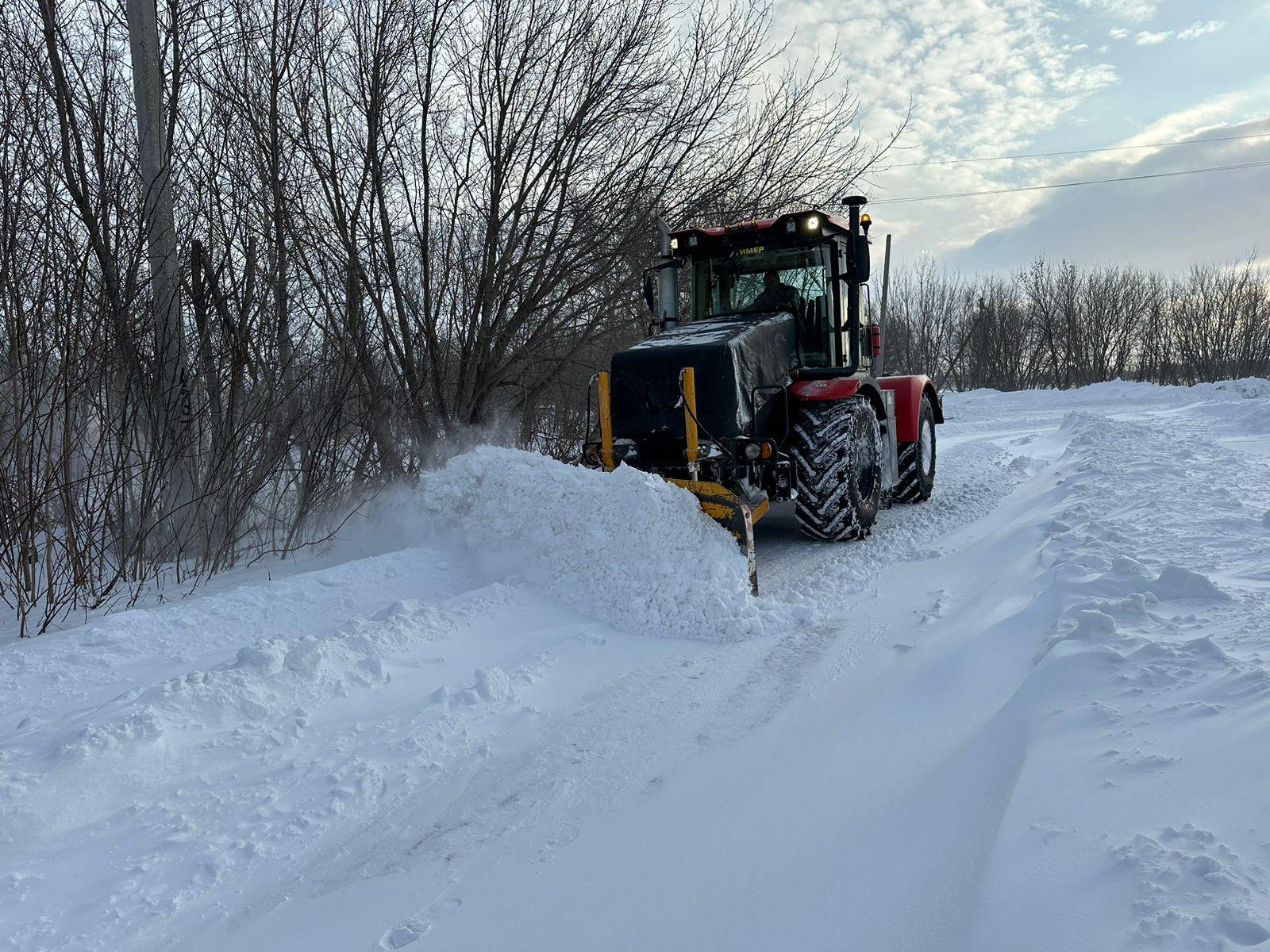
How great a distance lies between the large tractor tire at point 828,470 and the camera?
6.09 meters

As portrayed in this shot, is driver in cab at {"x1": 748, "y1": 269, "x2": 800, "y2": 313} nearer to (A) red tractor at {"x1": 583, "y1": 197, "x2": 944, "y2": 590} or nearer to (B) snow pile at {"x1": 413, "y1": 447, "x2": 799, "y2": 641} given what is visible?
(A) red tractor at {"x1": 583, "y1": 197, "x2": 944, "y2": 590}

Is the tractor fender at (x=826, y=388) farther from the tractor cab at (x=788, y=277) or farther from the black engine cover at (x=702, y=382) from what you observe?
the tractor cab at (x=788, y=277)

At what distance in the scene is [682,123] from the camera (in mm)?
8766

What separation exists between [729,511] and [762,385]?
4.07 ft

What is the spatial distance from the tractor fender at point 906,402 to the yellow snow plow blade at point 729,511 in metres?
3.07

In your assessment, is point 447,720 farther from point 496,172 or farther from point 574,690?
point 496,172

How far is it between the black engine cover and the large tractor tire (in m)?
0.32

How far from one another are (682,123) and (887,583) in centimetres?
570

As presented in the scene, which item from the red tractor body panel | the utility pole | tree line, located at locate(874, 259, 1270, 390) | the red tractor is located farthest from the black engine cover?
tree line, located at locate(874, 259, 1270, 390)

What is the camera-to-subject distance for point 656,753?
308cm

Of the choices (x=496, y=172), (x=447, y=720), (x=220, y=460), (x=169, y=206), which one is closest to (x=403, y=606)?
(x=447, y=720)

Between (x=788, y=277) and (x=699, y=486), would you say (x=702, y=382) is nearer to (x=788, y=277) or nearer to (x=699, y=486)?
(x=699, y=486)

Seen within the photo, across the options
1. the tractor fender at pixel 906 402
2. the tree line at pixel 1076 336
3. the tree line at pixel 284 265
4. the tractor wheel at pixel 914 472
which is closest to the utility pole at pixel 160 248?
the tree line at pixel 284 265

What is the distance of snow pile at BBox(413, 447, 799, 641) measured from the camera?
458 cm
